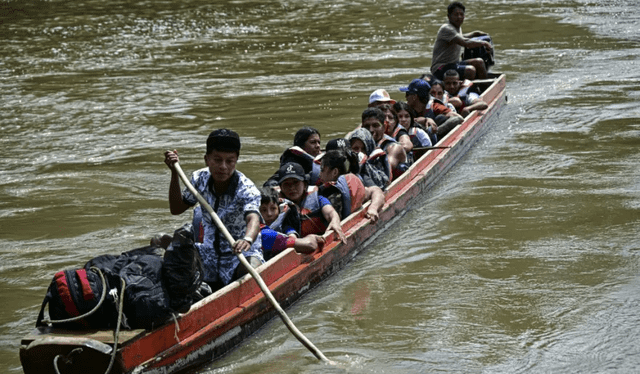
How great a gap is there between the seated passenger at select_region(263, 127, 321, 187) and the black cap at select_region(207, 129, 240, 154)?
217 centimetres

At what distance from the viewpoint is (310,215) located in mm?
7316

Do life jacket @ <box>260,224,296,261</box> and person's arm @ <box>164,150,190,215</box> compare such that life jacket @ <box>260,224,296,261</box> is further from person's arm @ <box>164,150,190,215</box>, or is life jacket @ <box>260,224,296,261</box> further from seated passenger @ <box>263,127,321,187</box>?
seated passenger @ <box>263,127,321,187</box>

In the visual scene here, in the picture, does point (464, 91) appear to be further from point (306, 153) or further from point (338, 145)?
point (338, 145)

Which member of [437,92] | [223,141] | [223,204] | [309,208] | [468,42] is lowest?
[309,208]

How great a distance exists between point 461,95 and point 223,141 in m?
7.05

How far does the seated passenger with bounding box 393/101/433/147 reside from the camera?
988 centimetres

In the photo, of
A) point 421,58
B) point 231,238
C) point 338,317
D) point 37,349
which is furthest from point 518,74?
point 37,349

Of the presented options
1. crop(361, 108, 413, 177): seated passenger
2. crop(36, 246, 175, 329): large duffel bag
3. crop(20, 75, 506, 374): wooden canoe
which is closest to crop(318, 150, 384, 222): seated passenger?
crop(20, 75, 506, 374): wooden canoe

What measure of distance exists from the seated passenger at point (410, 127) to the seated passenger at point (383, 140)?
67cm

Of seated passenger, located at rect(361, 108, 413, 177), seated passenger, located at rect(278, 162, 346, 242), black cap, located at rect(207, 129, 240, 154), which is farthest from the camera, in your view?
seated passenger, located at rect(361, 108, 413, 177)

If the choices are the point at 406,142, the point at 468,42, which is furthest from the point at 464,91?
the point at 406,142

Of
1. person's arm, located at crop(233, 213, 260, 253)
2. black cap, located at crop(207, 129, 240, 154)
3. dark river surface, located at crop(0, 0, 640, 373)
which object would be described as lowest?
dark river surface, located at crop(0, 0, 640, 373)

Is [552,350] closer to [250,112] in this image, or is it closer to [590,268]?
[590,268]

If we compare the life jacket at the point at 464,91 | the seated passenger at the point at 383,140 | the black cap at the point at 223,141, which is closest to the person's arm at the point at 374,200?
the seated passenger at the point at 383,140
